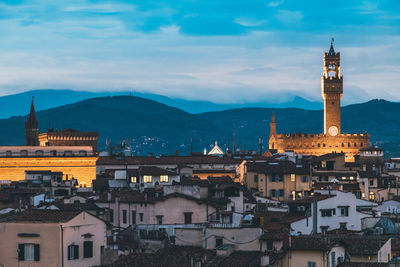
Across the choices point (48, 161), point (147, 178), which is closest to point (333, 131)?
point (48, 161)

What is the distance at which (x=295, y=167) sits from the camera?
279ft

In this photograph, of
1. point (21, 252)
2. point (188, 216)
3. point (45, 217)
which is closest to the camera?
point (21, 252)

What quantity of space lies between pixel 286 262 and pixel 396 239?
9.93m

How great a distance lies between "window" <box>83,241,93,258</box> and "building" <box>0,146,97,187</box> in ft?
297

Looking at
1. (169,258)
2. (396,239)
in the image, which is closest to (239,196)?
(396,239)

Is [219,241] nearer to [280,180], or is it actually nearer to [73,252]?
[73,252]

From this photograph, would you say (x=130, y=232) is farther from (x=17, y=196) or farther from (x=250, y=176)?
(x=250, y=176)

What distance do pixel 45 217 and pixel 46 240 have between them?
1.16 metres

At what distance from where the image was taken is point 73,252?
39.0 m

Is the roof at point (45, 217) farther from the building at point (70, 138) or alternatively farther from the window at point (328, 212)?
the building at point (70, 138)

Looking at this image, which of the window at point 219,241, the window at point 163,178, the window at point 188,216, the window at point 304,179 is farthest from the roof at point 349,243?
the window at point 304,179

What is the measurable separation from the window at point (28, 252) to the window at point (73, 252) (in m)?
1.08

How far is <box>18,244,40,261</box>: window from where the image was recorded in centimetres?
3822

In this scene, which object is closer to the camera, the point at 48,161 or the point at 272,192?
the point at 272,192
